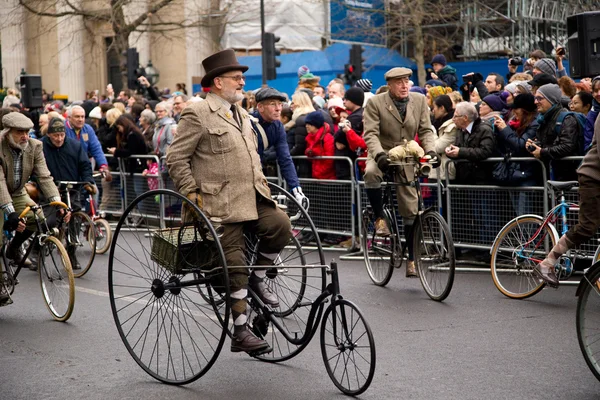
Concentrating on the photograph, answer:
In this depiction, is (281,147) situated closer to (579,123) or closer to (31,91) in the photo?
(579,123)

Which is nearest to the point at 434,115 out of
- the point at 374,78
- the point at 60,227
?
the point at 60,227

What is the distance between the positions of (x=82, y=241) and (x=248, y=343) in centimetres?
567

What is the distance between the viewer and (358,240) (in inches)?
517

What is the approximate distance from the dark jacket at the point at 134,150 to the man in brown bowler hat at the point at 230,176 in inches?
371

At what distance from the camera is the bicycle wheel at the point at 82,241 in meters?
11.6

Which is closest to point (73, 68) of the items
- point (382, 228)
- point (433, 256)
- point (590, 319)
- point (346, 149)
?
point (346, 149)

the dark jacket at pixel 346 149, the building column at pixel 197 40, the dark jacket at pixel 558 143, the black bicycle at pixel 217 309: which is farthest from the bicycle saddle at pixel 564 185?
the building column at pixel 197 40

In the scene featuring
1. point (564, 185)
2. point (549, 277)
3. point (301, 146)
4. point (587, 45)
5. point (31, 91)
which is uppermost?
point (31, 91)

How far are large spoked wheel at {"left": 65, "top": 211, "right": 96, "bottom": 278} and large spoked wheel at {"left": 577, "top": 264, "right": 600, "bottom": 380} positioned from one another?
6.79 meters

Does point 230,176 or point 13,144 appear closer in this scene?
point 230,176

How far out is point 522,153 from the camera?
10812mm

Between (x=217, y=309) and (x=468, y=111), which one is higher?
(x=468, y=111)

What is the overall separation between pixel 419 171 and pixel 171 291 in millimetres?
3710

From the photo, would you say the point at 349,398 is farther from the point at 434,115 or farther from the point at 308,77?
the point at 308,77
